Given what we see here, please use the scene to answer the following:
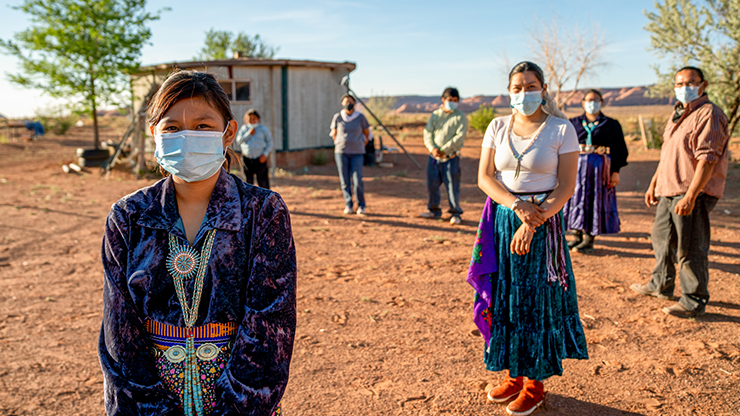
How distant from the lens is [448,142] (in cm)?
768

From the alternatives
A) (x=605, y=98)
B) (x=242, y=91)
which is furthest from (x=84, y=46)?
(x=605, y=98)

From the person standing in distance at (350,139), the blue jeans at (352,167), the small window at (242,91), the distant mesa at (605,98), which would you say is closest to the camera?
the person standing in distance at (350,139)

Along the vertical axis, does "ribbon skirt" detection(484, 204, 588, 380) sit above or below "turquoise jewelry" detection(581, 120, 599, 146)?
below

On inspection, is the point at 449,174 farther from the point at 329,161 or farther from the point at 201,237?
the point at 329,161

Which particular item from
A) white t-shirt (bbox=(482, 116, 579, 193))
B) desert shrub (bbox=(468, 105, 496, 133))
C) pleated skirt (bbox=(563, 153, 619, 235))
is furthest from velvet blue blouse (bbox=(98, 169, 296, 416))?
desert shrub (bbox=(468, 105, 496, 133))

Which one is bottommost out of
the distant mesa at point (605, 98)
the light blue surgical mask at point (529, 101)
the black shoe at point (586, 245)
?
the black shoe at point (586, 245)

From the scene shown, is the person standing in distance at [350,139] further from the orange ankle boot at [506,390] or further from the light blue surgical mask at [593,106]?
the orange ankle boot at [506,390]

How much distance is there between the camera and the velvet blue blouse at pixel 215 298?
1.55 metres

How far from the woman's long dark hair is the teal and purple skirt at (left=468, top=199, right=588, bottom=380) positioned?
6.02 ft

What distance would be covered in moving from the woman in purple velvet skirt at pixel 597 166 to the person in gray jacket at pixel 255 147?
4.92m

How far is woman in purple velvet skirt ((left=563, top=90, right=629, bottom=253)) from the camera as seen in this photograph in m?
6.02

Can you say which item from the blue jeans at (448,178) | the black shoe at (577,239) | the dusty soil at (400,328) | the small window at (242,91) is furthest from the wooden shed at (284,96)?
the black shoe at (577,239)

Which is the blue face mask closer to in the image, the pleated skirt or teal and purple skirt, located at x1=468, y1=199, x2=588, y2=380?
teal and purple skirt, located at x1=468, y1=199, x2=588, y2=380

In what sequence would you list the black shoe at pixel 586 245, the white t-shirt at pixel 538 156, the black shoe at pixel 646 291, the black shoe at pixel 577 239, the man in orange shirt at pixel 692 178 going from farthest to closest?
the black shoe at pixel 577 239 → the black shoe at pixel 586 245 → the black shoe at pixel 646 291 → the man in orange shirt at pixel 692 178 → the white t-shirt at pixel 538 156
